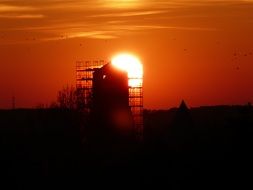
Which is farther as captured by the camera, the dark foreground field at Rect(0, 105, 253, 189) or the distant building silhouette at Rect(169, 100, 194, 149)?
the distant building silhouette at Rect(169, 100, 194, 149)

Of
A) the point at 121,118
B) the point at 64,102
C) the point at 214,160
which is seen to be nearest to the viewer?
the point at 214,160

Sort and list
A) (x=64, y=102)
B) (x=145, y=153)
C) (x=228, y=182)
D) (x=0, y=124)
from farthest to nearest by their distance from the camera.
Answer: (x=0, y=124)
(x=64, y=102)
(x=145, y=153)
(x=228, y=182)

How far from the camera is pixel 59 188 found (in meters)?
62.0

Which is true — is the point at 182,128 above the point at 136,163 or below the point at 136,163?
above

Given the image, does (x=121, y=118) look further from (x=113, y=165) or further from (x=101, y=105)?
(x=113, y=165)

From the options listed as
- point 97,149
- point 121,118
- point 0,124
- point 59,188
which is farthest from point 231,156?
point 0,124

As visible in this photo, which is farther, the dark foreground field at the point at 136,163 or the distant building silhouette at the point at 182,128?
the distant building silhouette at the point at 182,128

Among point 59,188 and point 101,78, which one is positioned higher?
A: point 101,78

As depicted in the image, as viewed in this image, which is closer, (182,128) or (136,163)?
(136,163)

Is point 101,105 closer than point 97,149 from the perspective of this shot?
No

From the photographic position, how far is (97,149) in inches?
3223

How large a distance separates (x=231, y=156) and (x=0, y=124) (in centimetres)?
7745

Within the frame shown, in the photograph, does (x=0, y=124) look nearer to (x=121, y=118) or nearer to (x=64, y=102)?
(x=64, y=102)

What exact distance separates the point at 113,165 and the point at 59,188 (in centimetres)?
629
